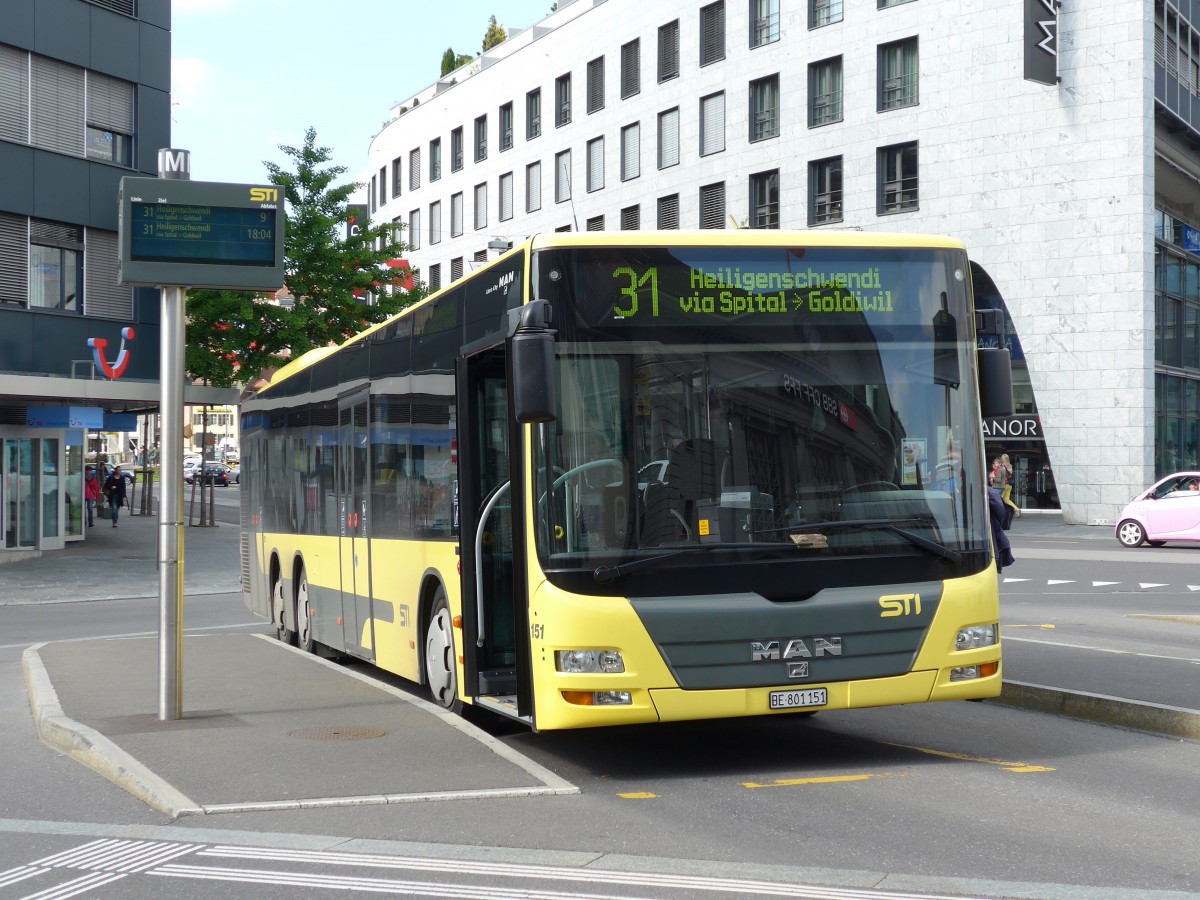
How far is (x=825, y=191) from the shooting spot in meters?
45.1

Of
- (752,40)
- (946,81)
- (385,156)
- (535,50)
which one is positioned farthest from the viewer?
(385,156)

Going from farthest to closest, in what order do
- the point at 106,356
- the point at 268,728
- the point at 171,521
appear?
1. the point at 106,356
2. the point at 171,521
3. the point at 268,728

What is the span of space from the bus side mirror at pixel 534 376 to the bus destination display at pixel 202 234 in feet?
9.92

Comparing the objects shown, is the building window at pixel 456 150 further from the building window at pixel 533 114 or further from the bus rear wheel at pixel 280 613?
the bus rear wheel at pixel 280 613

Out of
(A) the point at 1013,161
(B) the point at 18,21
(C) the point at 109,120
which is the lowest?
(C) the point at 109,120

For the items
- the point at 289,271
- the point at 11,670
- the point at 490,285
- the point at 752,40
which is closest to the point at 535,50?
the point at 752,40

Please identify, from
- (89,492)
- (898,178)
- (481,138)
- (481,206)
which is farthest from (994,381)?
(481,138)

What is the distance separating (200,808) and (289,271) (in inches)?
1394

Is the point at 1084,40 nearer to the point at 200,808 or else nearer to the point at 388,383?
the point at 388,383

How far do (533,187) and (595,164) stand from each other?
4.57 meters

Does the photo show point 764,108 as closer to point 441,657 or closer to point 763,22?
point 763,22

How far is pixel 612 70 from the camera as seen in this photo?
54.9 metres

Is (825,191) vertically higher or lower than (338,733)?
higher

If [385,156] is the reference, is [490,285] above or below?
below
